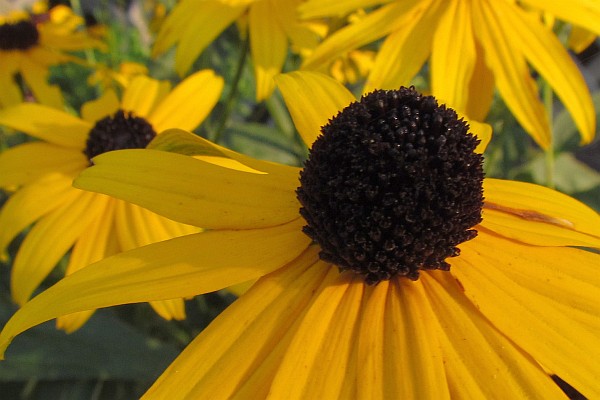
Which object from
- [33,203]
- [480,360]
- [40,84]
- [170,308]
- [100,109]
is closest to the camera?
[480,360]

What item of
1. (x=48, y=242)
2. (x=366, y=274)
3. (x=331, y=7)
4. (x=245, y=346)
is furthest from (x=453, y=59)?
(x=48, y=242)

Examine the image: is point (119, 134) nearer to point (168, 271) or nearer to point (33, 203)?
point (33, 203)

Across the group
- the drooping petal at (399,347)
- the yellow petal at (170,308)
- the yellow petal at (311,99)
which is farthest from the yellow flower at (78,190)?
the drooping petal at (399,347)

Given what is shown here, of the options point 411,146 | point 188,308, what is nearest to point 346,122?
point 411,146

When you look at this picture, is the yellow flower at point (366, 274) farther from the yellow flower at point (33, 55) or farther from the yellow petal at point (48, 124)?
the yellow flower at point (33, 55)

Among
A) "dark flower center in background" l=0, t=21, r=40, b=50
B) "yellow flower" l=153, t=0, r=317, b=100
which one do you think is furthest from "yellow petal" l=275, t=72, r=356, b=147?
"dark flower center in background" l=0, t=21, r=40, b=50
